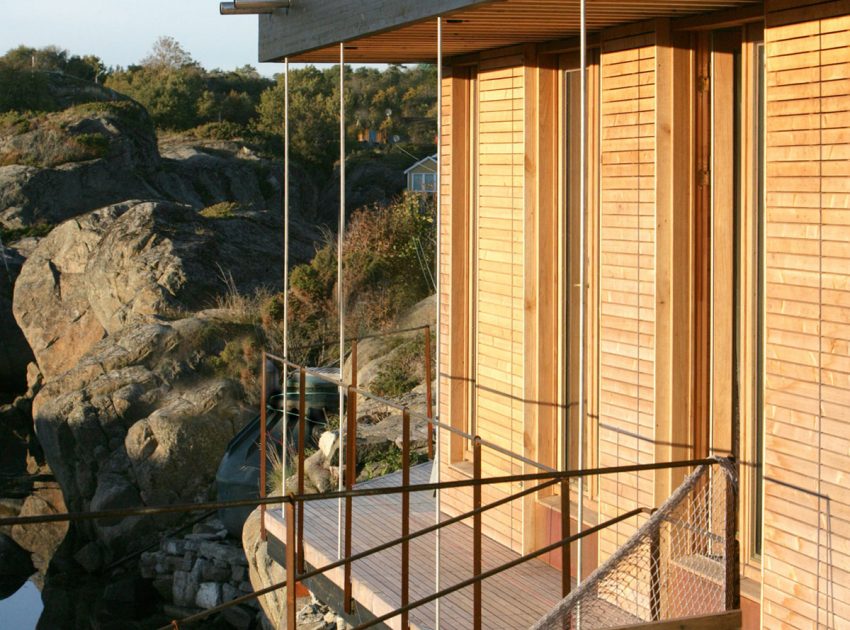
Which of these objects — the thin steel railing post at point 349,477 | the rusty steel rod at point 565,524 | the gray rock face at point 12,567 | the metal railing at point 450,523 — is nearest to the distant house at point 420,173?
the gray rock face at point 12,567

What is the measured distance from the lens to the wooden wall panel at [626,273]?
6977 millimetres

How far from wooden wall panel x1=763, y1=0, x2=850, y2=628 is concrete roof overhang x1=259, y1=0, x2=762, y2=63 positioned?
26.0 inches

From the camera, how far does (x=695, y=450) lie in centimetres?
692

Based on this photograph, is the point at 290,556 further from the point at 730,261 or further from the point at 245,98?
the point at 245,98

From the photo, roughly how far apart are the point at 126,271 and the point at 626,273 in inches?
671

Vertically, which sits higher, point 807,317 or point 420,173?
point 420,173

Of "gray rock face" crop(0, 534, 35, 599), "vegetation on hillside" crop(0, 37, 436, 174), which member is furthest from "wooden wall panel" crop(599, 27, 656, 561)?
"vegetation on hillside" crop(0, 37, 436, 174)

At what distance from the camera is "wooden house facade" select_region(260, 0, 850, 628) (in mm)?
5621

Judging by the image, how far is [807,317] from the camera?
223 inches

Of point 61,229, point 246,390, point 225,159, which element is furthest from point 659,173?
point 225,159

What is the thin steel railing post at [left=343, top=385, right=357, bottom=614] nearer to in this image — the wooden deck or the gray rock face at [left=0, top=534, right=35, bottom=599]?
the wooden deck

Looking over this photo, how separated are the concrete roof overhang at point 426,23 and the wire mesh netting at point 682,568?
2.40 metres

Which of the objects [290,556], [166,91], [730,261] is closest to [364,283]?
[730,261]

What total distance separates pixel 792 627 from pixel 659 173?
2.50 m
